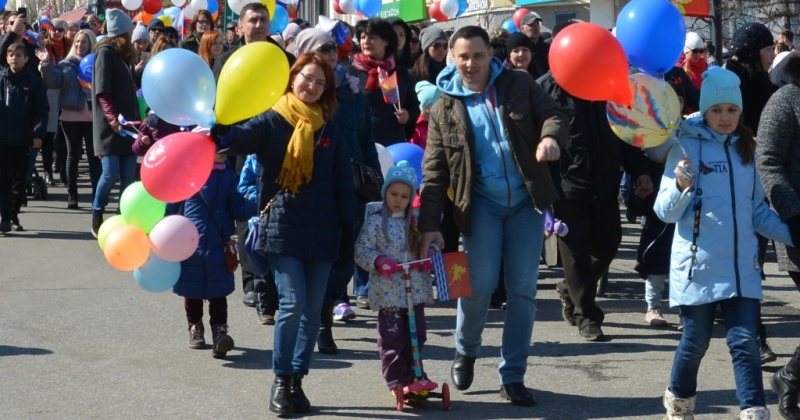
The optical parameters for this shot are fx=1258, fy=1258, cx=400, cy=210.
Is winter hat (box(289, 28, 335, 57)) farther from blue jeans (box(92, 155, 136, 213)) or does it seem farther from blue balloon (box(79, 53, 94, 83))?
blue balloon (box(79, 53, 94, 83))

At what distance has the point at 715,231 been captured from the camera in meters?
5.82

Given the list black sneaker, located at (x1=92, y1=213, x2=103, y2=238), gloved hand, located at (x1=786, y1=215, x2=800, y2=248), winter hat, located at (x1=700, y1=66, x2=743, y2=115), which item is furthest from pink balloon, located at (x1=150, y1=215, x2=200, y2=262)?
black sneaker, located at (x1=92, y1=213, x2=103, y2=238)

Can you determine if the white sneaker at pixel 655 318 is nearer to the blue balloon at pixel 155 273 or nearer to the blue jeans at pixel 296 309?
the blue jeans at pixel 296 309

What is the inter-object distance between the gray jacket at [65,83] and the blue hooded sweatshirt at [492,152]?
29.8 ft

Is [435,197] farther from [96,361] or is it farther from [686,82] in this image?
[686,82]

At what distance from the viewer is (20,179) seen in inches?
539

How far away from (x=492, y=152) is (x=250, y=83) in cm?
138

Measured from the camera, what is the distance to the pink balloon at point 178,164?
5969 millimetres

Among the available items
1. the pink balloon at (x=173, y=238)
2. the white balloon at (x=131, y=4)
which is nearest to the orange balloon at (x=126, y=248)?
the pink balloon at (x=173, y=238)

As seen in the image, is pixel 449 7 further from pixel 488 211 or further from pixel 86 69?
pixel 488 211

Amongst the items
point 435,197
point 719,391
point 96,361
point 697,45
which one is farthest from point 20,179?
point 719,391

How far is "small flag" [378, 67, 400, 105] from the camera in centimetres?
950

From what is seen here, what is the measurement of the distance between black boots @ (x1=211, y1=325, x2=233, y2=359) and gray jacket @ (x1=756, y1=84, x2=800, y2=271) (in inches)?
134

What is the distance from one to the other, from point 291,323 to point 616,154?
289cm
